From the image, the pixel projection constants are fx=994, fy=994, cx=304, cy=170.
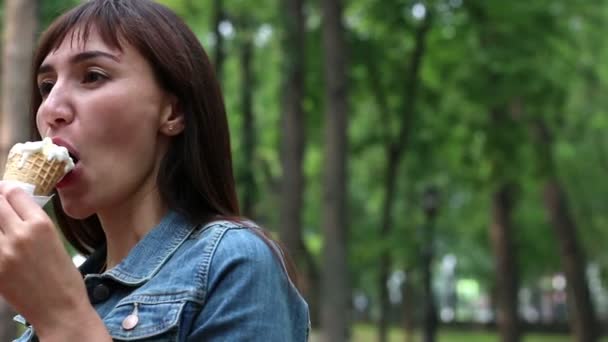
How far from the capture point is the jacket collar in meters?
1.96

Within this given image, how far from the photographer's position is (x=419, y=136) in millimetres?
19391

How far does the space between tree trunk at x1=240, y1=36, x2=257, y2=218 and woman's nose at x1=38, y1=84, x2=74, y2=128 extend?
534 inches

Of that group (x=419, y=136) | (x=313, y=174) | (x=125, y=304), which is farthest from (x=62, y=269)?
(x=313, y=174)

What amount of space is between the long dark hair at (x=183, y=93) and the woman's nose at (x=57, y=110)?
0.14 metres

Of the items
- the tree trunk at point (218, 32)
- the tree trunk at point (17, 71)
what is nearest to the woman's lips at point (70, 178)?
the tree trunk at point (17, 71)

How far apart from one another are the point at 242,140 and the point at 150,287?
16.3m

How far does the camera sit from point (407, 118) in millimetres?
18453

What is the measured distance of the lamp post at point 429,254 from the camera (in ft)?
62.8

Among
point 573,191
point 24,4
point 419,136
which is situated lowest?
point 573,191

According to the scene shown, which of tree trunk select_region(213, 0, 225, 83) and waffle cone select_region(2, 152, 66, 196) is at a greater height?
tree trunk select_region(213, 0, 225, 83)

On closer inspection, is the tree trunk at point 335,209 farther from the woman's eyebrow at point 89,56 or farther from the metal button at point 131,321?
the metal button at point 131,321

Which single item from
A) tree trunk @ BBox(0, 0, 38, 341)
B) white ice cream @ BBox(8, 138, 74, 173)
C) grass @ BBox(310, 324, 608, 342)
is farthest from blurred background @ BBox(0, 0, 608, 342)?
grass @ BBox(310, 324, 608, 342)

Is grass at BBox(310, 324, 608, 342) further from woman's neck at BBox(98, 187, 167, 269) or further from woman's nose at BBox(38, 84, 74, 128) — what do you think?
woman's nose at BBox(38, 84, 74, 128)

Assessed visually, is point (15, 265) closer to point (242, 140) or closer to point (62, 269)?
point (62, 269)
